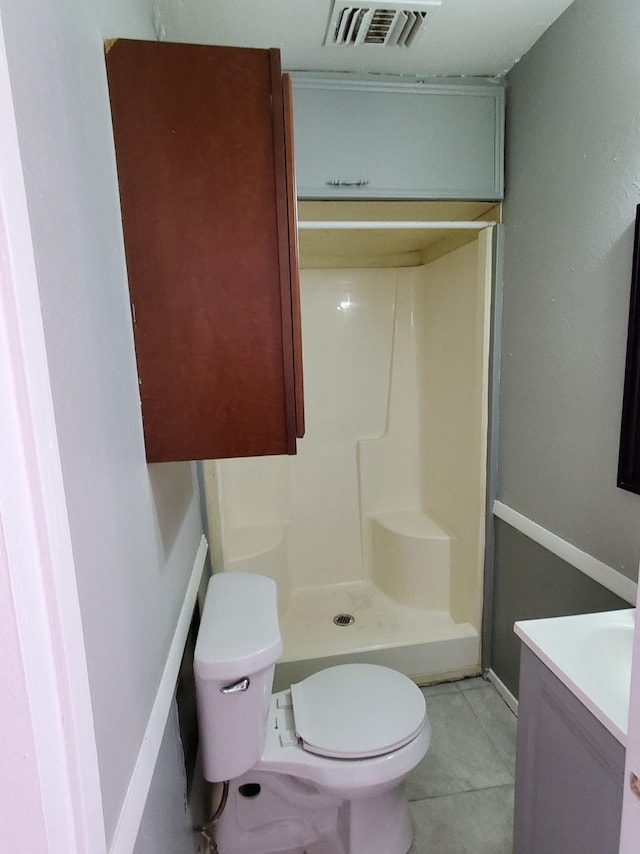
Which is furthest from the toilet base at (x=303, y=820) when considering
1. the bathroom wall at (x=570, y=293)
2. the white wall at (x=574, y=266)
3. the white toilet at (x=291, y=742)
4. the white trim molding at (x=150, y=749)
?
the white wall at (x=574, y=266)

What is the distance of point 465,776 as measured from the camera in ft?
5.35

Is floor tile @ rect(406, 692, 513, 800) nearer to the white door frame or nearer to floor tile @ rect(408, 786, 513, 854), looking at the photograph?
floor tile @ rect(408, 786, 513, 854)

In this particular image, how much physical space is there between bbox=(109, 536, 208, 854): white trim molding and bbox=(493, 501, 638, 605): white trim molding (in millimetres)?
1090

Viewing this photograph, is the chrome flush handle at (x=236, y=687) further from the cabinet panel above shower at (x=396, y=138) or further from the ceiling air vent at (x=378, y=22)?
the ceiling air vent at (x=378, y=22)

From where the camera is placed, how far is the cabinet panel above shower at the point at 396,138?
161 centimetres

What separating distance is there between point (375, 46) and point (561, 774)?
203cm

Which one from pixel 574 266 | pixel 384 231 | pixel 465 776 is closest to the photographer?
pixel 574 266

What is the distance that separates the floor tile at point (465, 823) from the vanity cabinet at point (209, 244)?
1337 mm

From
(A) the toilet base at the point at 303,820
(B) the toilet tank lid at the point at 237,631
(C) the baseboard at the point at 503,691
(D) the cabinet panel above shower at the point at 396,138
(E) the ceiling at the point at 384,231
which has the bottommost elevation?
(C) the baseboard at the point at 503,691

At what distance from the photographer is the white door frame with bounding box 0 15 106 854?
0.42 m

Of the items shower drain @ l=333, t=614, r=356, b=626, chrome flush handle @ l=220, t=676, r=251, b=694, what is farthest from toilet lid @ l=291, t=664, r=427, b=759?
shower drain @ l=333, t=614, r=356, b=626

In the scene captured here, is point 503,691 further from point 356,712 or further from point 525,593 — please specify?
point 356,712

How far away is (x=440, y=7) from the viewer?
1301 millimetres

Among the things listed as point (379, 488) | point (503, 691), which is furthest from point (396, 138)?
point (503, 691)
